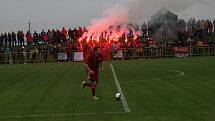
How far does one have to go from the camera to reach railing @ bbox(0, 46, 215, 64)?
5881 cm

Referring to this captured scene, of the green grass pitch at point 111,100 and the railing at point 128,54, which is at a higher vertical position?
the railing at point 128,54

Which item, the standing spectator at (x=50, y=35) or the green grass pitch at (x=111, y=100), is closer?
the green grass pitch at (x=111, y=100)

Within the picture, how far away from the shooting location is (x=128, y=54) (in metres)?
59.5

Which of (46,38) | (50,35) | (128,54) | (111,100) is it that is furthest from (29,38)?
(111,100)

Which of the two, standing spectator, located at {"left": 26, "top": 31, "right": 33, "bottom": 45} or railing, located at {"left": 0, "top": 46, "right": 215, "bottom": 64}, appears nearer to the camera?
railing, located at {"left": 0, "top": 46, "right": 215, "bottom": 64}

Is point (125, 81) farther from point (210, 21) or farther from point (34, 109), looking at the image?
point (210, 21)

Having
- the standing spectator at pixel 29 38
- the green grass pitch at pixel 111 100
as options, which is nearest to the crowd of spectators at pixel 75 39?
the standing spectator at pixel 29 38

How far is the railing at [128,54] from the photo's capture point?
58.8 meters

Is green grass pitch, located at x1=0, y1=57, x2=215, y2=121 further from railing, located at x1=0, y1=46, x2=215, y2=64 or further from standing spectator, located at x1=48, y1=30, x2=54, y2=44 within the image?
railing, located at x1=0, y1=46, x2=215, y2=64

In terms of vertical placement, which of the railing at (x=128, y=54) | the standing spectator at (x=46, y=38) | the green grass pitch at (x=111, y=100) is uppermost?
the standing spectator at (x=46, y=38)

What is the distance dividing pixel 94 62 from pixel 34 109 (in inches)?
178

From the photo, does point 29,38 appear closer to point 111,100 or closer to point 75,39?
point 75,39

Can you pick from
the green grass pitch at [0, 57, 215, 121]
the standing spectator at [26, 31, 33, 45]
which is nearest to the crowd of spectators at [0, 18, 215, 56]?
the standing spectator at [26, 31, 33, 45]

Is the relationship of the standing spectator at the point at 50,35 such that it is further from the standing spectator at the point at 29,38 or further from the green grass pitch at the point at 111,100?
the green grass pitch at the point at 111,100
